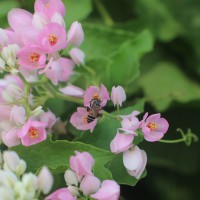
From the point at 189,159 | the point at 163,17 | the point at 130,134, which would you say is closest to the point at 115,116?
the point at 130,134

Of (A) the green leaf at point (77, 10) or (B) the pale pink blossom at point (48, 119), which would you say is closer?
(B) the pale pink blossom at point (48, 119)

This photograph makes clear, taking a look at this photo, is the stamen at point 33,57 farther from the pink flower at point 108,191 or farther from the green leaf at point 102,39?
the green leaf at point 102,39

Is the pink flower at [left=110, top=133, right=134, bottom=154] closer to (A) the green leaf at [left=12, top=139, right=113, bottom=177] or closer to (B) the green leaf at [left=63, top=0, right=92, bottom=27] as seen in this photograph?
(A) the green leaf at [left=12, top=139, right=113, bottom=177]

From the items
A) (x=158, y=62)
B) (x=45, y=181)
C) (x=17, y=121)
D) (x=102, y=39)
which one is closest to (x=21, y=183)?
(x=45, y=181)

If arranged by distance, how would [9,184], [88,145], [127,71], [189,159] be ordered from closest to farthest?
[9,184] → [88,145] → [127,71] → [189,159]

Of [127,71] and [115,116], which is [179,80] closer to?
[127,71]

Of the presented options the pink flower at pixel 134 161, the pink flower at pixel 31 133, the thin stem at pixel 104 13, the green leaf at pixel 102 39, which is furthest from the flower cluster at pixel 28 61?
the thin stem at pixel 104 13

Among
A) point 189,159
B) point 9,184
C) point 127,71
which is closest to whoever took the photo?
point 9,184
